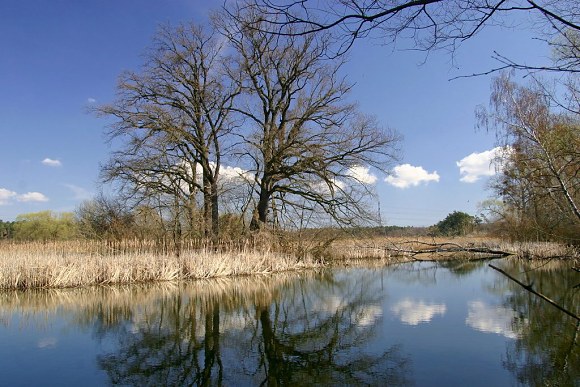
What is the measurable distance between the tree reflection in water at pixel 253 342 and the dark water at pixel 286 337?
0.07 feet

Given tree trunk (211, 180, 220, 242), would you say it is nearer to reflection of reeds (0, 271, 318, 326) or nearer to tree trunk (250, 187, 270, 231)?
tree trunk (250, 187, 270, 231)

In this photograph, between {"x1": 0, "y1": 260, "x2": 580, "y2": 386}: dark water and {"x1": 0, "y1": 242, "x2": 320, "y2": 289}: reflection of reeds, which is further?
{"x1": 0, "y1": 242, "x2": 320, "y2": 289}: reflection of reeds

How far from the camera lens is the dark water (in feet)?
17.1

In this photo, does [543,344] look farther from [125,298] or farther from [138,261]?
[138,261]

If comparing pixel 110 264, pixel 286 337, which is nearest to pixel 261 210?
pixel 110 264

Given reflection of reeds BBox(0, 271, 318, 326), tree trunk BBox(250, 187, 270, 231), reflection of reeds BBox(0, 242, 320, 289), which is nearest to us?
reflection of reeds BBox(0, 271, 318, 326)

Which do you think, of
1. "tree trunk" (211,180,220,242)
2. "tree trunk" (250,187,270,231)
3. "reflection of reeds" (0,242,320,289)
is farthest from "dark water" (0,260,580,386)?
"tree trunk" (250,187,270,231)

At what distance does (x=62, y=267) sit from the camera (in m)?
12.1

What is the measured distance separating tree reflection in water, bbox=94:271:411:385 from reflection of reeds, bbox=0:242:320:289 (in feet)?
8.15

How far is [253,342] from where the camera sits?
22.5 feet

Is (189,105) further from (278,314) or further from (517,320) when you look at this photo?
(517,320)

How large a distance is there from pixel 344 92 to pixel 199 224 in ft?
26.4

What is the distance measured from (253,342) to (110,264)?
7.73 m

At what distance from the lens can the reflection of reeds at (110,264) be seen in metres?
11.8
